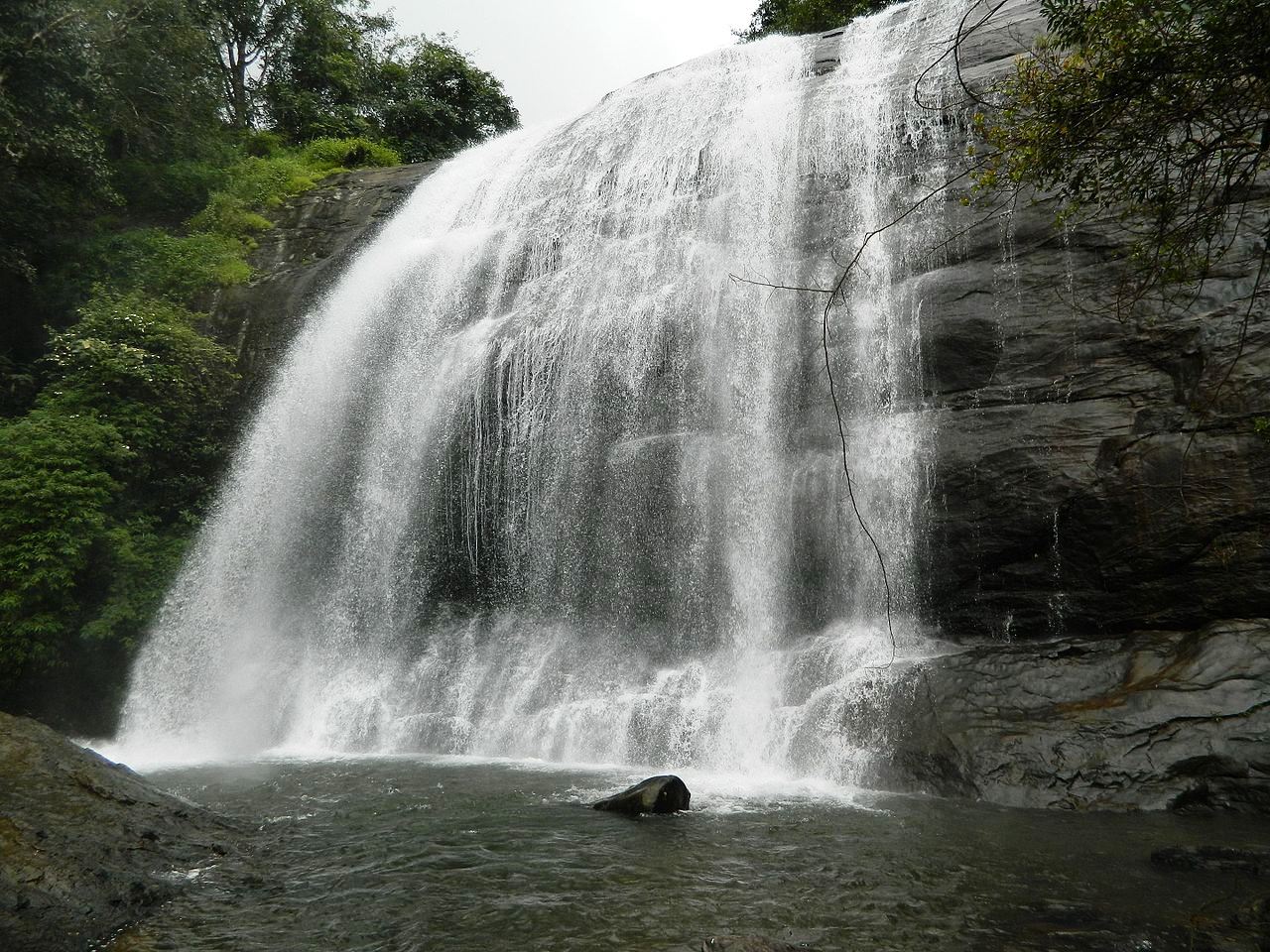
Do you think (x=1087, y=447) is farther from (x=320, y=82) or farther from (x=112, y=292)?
(x=320, y=82)

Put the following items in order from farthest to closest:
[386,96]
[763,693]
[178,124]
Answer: [386,96] < [178,124] < [763,693]

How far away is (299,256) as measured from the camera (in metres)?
20.4

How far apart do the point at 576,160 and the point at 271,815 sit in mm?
14683

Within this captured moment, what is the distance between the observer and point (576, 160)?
18.3 metres

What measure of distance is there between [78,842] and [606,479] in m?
8.55

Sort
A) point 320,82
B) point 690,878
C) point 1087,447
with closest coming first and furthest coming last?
point 690,878 → point 1087,447 → point 320,82

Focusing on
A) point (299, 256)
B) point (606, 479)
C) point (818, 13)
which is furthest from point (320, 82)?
point (606, 479)

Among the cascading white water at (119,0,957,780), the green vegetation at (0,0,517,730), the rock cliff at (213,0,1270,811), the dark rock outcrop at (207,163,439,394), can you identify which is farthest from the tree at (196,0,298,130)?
the rock cliff at (213,0,1270,811)

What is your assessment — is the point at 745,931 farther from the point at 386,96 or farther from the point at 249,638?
the point at 386,96

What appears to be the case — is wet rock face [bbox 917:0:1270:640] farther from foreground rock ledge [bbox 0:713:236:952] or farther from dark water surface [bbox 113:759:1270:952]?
foreground rock ledge [bbox 0:713:236:952]

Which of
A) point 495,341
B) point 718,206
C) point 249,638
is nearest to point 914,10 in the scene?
point 718,206

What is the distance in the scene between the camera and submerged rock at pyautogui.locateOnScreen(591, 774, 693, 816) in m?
7.21

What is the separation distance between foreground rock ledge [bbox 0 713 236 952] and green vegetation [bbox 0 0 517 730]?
8867 millimetres

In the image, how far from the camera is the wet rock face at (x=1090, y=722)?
7.65 metres
